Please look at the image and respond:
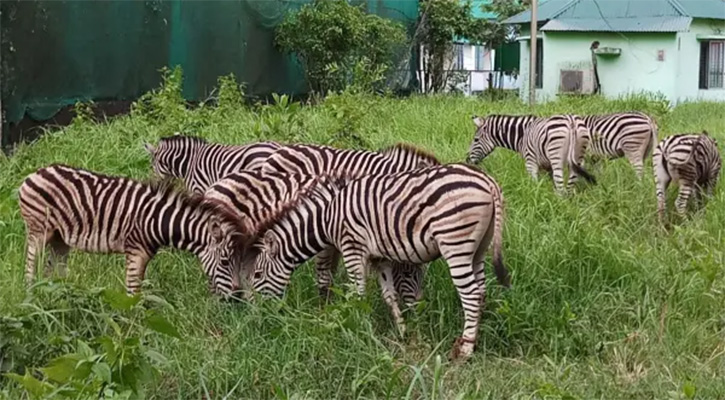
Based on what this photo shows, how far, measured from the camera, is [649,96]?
17.2m

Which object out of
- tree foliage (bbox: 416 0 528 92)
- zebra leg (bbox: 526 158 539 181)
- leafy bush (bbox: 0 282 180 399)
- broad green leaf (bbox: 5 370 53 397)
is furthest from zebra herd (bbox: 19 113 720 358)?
tree foliage (bbox: 416 0 528 92)

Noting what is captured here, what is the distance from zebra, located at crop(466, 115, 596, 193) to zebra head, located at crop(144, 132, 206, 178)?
2.86m

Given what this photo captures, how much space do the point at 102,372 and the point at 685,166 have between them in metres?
5.46

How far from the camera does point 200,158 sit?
764cm

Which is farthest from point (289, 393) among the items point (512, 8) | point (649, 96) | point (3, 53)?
point (512, 8)

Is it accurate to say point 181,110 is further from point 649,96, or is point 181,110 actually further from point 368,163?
point 649,96

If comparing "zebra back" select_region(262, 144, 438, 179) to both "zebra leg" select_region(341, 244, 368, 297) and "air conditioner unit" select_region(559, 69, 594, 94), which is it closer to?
"zebra leg" select_region(341, 244, 368, 297)

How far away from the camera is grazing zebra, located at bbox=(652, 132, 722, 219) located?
7.71m

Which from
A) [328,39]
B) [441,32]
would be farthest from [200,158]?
[441,32]

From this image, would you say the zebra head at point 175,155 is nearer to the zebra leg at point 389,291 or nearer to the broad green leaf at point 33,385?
the zebra leg at point 389,291

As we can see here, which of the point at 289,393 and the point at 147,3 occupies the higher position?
the point at 147,3

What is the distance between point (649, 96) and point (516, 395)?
45.5ft

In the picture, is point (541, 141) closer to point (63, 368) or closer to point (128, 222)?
point (128, 222)

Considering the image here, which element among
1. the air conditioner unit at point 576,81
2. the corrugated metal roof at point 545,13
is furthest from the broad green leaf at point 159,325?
the corrugated metal roof at point 545,13
